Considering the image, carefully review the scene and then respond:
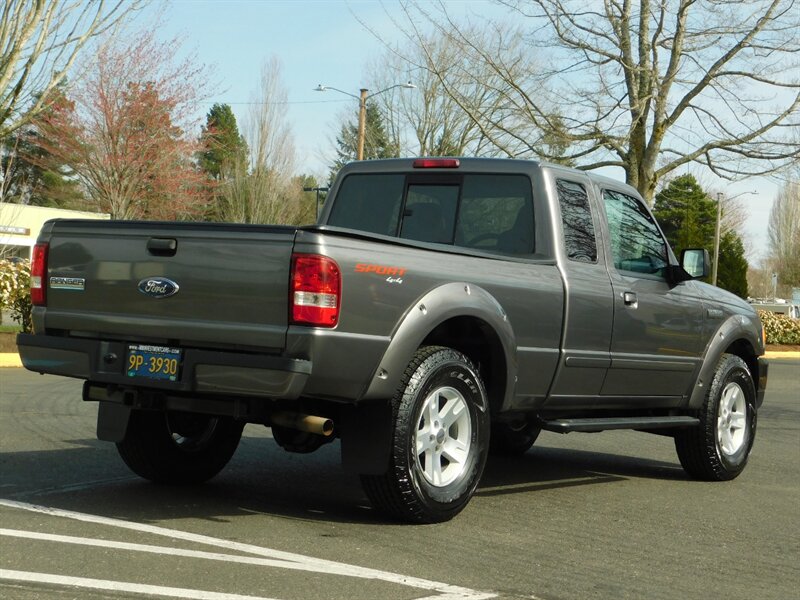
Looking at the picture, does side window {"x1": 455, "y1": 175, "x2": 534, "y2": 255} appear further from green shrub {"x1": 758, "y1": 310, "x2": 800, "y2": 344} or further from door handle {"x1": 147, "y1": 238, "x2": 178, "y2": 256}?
green shrub {"x1": 758, "y1": 310, "x2": 800, "y2": 344}

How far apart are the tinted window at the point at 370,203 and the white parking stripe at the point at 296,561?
8.82ft

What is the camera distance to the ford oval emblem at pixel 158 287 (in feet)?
19.0

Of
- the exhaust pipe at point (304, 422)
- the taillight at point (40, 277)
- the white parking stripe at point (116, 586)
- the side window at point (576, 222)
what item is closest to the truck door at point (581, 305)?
the side window at point (576, 222)

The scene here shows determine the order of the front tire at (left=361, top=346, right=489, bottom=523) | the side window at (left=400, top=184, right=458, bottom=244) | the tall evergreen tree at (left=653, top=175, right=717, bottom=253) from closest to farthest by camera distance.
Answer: the front tire at (left=361, top=346, right=489, bottom=523) < the side window at (left=400, top=184, right=458, bottom=244) < the tall evergreen tree at (left=653, top=175, right=717, bottom=253)

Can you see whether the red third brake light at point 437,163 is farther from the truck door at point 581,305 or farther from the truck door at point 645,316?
the truck door at point 645,316

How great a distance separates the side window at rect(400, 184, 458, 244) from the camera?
7355 millimetres

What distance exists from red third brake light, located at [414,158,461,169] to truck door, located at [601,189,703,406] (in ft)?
3.54

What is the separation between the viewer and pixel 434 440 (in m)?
6.09

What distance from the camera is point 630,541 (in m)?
5.96

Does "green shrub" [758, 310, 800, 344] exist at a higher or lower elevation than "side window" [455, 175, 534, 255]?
lower

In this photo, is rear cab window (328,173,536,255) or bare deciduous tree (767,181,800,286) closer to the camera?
rear cab window (328,173,536,255)

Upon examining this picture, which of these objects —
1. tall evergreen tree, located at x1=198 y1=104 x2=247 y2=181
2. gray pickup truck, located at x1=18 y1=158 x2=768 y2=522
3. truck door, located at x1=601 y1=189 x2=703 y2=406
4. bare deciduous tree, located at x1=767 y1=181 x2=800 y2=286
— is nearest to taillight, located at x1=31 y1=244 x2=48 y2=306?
gray pickup truck, located at x1=18 y1=158 x2=768 y2=522

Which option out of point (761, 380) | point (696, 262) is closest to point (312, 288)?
point (696, 262)

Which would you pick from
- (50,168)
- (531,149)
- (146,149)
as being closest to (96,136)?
(146,149)
